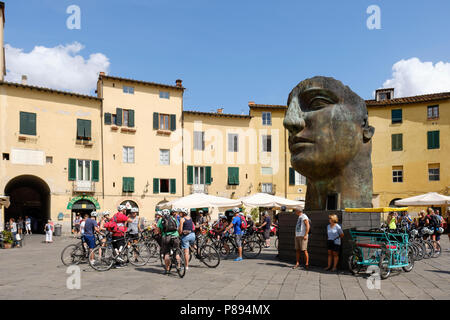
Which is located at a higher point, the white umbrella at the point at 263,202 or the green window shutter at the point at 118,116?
the green window shutter at the point at 118,116

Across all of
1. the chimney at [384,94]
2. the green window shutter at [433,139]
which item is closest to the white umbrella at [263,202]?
the green window shutter at [433,139]

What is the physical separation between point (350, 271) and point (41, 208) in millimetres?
27882

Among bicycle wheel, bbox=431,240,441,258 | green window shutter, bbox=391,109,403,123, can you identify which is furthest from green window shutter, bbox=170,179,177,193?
bicycle wheel, bbox=431,240,441,258

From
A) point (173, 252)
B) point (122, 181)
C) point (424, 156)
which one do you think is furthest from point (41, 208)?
point (424, 156)

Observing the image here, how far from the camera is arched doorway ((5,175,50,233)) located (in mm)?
30641

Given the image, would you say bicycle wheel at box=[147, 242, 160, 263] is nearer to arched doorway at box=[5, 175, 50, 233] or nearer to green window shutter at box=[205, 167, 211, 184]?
arched doorway at box=[5, 175, 50, 233]

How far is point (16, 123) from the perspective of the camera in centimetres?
2722

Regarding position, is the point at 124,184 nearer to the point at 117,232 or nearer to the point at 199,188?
the point at 199,188

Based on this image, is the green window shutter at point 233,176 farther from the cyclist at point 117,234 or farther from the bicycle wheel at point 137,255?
the cyclist at point 117,234

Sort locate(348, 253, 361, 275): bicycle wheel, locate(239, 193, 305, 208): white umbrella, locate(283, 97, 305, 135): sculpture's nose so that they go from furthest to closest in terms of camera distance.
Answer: locate(239, 193, 305, 208): white umbrella, locate(283, 97, 305, 135): sculpture's nose, locate(348, 253, 361, 275): bicycle wheel

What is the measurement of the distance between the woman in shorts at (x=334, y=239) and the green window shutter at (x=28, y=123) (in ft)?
78.0

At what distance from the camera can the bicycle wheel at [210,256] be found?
10805mm

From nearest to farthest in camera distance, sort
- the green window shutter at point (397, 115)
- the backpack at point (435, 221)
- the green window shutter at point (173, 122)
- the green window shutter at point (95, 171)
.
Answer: the backpack at point (435, 221)
the green window shutter at point (95, 171)
the green window shutter at point (173, 122)
the green window shutter at point (397, 115)

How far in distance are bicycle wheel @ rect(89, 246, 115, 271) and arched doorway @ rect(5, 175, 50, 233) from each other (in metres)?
21.8
